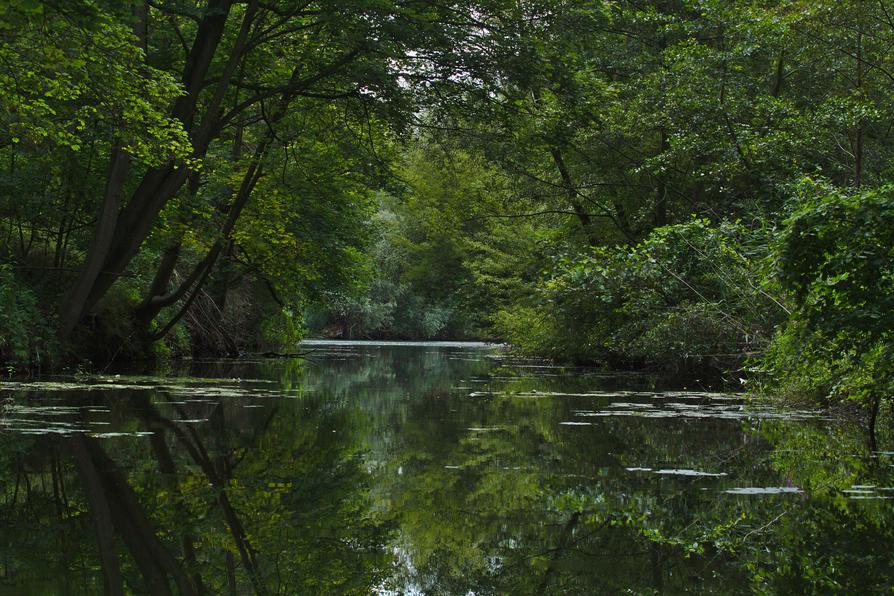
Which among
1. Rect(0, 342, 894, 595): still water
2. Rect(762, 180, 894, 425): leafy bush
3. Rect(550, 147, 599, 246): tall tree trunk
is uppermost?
Rect(550, 147, 599, 246): tall tree trunk

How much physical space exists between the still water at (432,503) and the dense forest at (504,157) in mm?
1710

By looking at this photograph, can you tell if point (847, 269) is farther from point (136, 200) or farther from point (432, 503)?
point (136, 200)

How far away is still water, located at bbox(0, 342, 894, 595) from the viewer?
3.35 meters

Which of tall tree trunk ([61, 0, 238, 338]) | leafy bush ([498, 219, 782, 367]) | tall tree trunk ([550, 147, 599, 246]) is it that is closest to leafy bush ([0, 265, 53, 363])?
tall tree trunk ([61, 0, 238, 338])

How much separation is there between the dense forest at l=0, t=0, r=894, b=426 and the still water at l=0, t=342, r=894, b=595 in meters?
1.71

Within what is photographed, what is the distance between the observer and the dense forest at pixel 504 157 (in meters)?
9.48

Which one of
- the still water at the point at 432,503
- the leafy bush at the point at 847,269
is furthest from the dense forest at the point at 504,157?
the still water at the point at 432,503

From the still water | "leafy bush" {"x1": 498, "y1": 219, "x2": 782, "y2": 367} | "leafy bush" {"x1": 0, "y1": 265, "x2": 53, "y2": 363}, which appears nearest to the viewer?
the still water

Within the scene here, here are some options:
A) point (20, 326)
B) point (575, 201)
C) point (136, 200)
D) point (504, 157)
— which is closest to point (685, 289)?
point (504, 157)

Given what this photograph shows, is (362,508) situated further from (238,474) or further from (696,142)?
(696,142)

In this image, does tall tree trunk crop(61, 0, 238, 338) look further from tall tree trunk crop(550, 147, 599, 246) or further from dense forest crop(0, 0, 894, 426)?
tall tree trunk crop(550, 147, 599, 246)

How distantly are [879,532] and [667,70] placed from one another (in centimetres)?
1391

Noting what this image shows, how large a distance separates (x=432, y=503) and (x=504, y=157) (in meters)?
11.4

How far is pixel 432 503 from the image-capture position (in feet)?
15.5
